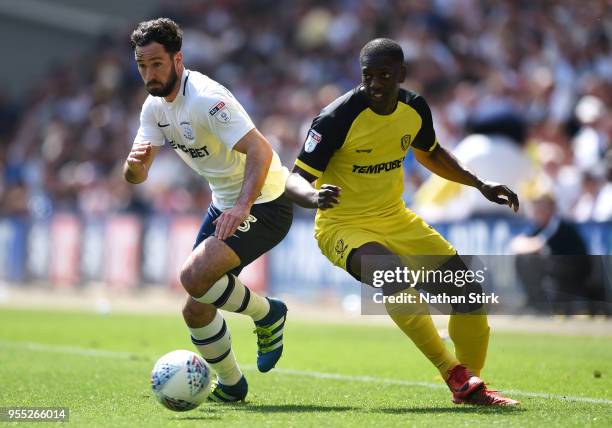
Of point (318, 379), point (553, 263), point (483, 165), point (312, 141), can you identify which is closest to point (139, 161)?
point (312, 141)

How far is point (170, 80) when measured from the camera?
24.2ft

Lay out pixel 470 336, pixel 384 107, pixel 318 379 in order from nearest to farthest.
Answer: pixel 384 107 < pixel 470 336 < pixel 318 379

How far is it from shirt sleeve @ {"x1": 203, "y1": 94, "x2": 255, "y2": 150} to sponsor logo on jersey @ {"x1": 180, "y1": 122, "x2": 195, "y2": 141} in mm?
170

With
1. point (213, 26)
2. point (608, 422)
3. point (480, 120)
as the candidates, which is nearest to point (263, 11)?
point (213, 26)

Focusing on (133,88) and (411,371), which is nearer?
(411,371)

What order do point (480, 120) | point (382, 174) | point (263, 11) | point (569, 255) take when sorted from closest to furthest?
point (382, 174)
point (569, 255)
point (480, 120)
point (263, 11)

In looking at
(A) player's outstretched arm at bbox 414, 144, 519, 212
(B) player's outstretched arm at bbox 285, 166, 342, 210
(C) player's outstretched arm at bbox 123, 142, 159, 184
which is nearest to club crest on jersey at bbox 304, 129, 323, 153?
(B) player's outstretched arm at bbox 285, 166, 342, 210

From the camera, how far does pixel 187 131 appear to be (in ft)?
24.4

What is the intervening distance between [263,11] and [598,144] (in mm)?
11763

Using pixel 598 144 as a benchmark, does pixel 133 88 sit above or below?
above

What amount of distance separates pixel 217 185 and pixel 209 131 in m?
0.49

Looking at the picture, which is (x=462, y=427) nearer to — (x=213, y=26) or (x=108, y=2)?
(x=213, y=26)

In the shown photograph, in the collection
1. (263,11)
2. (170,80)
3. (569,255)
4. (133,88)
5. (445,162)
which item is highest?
(263,11)

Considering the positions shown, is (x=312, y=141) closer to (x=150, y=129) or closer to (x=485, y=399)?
(x=150, y=129)
